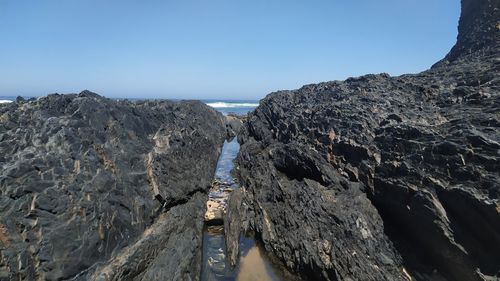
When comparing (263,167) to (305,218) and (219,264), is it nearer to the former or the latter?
(305,218)

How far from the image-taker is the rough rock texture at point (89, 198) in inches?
308

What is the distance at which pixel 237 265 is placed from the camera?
10570 mm

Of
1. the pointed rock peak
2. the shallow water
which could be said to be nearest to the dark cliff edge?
the shallow water

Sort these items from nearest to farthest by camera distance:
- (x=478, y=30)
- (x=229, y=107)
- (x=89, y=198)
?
1. (x=89, y=198)
2. (x=478, y=30)
3. (x=229, y=107)

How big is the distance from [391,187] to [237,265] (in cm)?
614

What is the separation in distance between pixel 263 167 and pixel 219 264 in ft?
24.3

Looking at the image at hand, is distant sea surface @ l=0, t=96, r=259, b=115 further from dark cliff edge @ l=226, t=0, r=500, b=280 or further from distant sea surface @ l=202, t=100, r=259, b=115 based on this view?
dark cliff edge @ l=226, t=0, r=500, b=280

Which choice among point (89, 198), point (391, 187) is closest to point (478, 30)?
point (391, 187)

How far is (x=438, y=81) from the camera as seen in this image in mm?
16734

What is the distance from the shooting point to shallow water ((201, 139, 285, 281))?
10055mm

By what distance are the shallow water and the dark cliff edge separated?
0.44m

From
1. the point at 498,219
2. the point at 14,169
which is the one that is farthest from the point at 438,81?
the point at 14,169

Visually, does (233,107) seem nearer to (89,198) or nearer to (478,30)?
(478,30)

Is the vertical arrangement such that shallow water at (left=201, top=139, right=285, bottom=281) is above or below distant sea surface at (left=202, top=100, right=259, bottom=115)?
above
